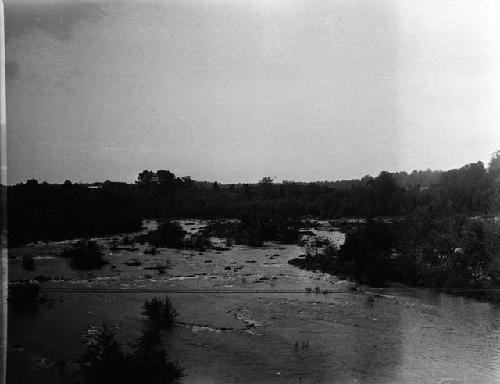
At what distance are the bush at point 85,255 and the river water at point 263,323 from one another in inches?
2.9

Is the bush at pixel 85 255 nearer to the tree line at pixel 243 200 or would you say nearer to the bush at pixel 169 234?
the tree line at pixel 243 200

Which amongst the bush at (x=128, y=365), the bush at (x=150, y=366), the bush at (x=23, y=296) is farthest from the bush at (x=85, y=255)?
the bush at (x=150, y=366)

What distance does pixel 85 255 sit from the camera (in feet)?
15.7

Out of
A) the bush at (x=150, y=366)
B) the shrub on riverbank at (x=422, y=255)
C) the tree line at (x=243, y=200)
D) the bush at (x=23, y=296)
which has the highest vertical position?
the tree line at (x=243, y=200)

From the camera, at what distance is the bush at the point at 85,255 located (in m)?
4.75

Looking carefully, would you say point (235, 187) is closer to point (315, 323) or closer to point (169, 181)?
point (169, 181)

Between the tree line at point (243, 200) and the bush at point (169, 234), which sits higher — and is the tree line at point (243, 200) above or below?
above

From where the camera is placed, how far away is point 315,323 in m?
4.54

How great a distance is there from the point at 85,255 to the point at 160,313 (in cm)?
101

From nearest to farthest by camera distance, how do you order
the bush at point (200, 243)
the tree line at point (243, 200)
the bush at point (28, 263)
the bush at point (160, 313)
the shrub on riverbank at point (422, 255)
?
the bush at point (160, 313) → the bush at point (28, 263) → the tree line at point (243, 200) → the shrub on riverbank at point (422, 255) → the bush at point (200, 243)

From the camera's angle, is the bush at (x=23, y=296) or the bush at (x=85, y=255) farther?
the bush at (x=85, y=255)

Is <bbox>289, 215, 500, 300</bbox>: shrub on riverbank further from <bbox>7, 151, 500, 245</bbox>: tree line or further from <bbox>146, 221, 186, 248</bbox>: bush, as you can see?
<bbox>146, 221, 186, 248</bbox>: bush

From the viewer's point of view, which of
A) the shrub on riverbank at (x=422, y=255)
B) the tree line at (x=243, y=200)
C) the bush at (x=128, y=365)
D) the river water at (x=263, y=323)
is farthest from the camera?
the shrub on riverbank at (x=422, y=255)

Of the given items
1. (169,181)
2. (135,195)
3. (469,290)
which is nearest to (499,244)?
(469,290)
